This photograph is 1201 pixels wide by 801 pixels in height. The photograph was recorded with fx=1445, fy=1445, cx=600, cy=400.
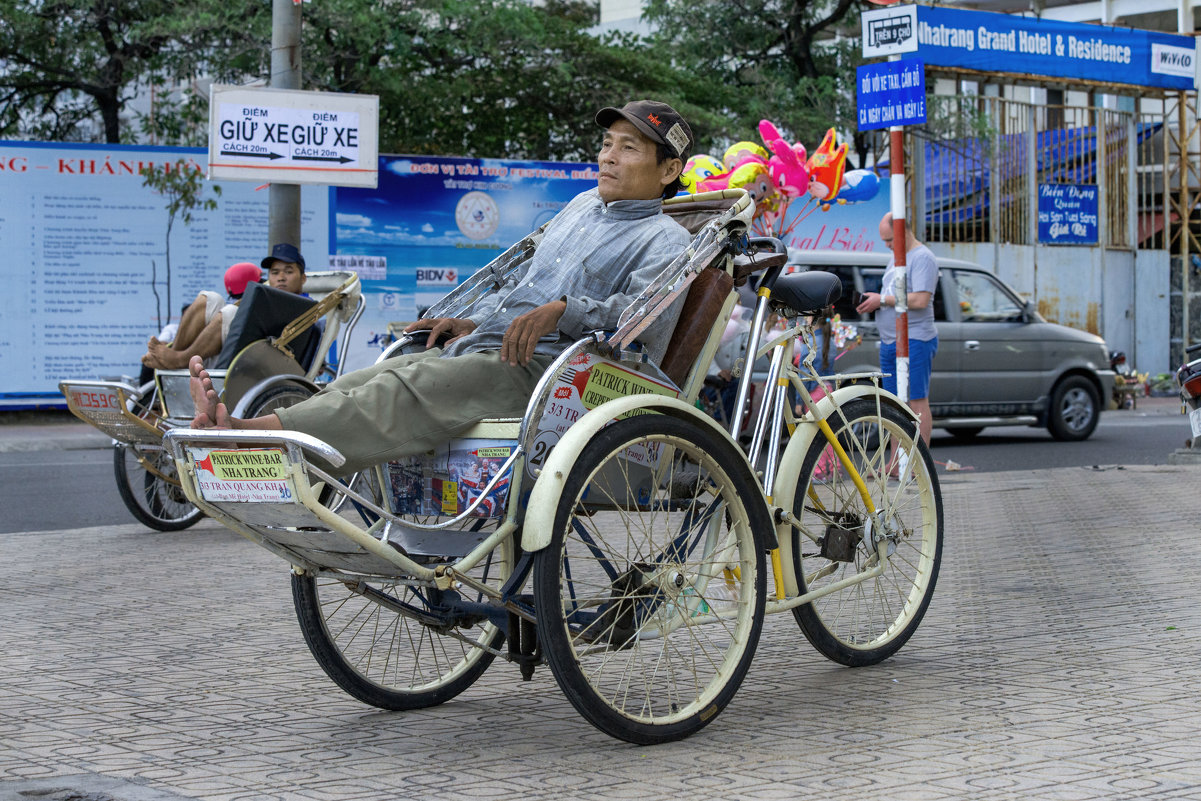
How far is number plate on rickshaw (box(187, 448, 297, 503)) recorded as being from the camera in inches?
135

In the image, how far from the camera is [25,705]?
173 inches

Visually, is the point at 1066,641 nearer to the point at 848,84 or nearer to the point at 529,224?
the point at 529,224

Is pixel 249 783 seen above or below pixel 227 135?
below

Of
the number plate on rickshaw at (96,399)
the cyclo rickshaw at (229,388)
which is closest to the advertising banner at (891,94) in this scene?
the cyclo rickshaw at (229,388)

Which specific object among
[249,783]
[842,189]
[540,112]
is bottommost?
[249,783]

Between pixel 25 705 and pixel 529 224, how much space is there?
14952 millimetres

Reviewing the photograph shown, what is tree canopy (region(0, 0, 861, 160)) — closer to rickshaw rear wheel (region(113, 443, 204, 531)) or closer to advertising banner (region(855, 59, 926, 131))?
advertising banner (region(855, 59, 926, 131))

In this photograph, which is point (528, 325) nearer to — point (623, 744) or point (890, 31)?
point (623, 744)

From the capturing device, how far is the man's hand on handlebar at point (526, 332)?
3869mm

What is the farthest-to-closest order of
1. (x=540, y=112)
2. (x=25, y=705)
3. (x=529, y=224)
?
(x=540, y=112) → (x=529, y=224) → (x=25, y=705)

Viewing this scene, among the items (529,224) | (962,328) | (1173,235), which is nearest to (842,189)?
(962,328)

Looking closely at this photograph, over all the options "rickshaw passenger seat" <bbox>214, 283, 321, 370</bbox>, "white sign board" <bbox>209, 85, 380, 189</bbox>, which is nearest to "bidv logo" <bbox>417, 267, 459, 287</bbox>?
"white sign board" <bbox>209, 85, 380, 189</bbox>

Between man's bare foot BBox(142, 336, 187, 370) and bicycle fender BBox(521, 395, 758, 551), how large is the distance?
5462 mm

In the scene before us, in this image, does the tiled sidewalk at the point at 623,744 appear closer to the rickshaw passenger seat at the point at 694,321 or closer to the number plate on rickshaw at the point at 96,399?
the rickshaw passenger seat at the point at 694,321
